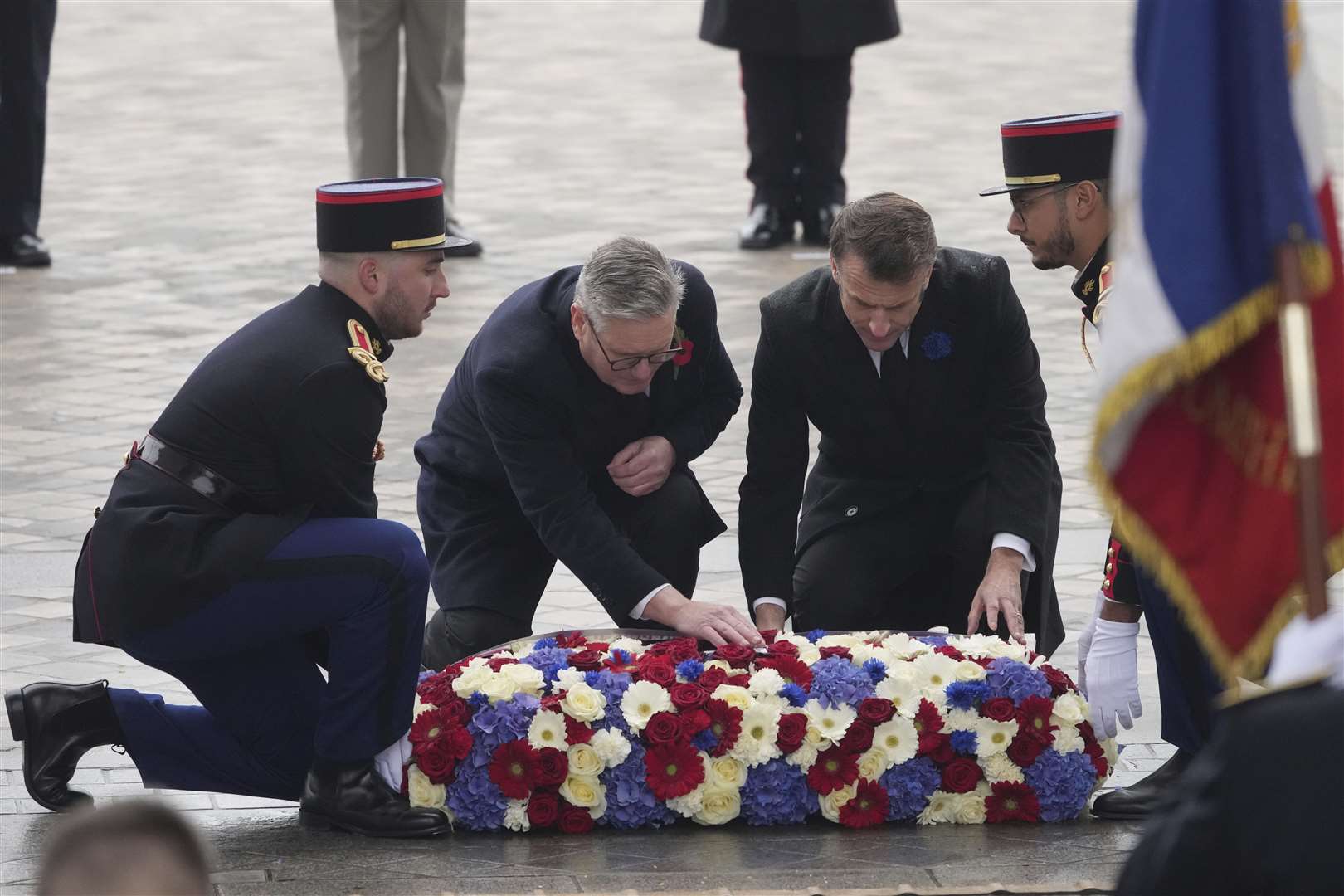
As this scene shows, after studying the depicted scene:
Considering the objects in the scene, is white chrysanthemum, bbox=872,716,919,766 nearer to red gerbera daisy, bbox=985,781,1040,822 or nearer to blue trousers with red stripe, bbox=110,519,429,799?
red gerbera daisy, bbox=985,781,1040,822

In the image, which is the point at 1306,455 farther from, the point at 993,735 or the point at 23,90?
the point at 23,90

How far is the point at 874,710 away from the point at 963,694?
0.62 feet

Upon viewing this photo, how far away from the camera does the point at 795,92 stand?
32.7 feet

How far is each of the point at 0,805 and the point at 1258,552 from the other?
2.74 m

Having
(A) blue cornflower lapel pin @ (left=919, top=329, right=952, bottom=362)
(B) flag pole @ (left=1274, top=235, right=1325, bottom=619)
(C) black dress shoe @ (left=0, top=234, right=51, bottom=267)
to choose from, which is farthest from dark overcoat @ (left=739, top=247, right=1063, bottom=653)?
(C) black dress shoe @ (left=0, top=234, right=51, bottom=267)

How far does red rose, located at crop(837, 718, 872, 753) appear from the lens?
13.9 ft

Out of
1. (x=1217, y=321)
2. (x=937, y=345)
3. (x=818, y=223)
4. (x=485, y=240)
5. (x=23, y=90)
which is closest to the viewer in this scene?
(x=1217, y=321)

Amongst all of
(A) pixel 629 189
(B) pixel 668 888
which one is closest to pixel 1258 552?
(B) pixel 668 888

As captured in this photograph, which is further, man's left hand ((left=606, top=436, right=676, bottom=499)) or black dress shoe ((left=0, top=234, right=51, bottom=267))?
black dress shoe ((left=0, top=234, right=51, bottom=267))

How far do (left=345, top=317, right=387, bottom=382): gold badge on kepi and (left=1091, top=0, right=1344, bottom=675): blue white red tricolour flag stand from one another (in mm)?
1945

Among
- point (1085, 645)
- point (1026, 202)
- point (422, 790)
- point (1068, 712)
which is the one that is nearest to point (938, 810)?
point (1068, 712)

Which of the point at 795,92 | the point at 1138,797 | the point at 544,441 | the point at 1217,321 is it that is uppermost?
the point at 1217,321

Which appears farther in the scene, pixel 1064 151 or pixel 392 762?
pixel 1064 151

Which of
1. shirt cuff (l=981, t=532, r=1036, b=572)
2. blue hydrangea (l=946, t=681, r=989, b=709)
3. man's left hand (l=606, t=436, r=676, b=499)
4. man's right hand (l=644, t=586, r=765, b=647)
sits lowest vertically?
blue hydrangea (l=946, t=681, r=989, b=709)
